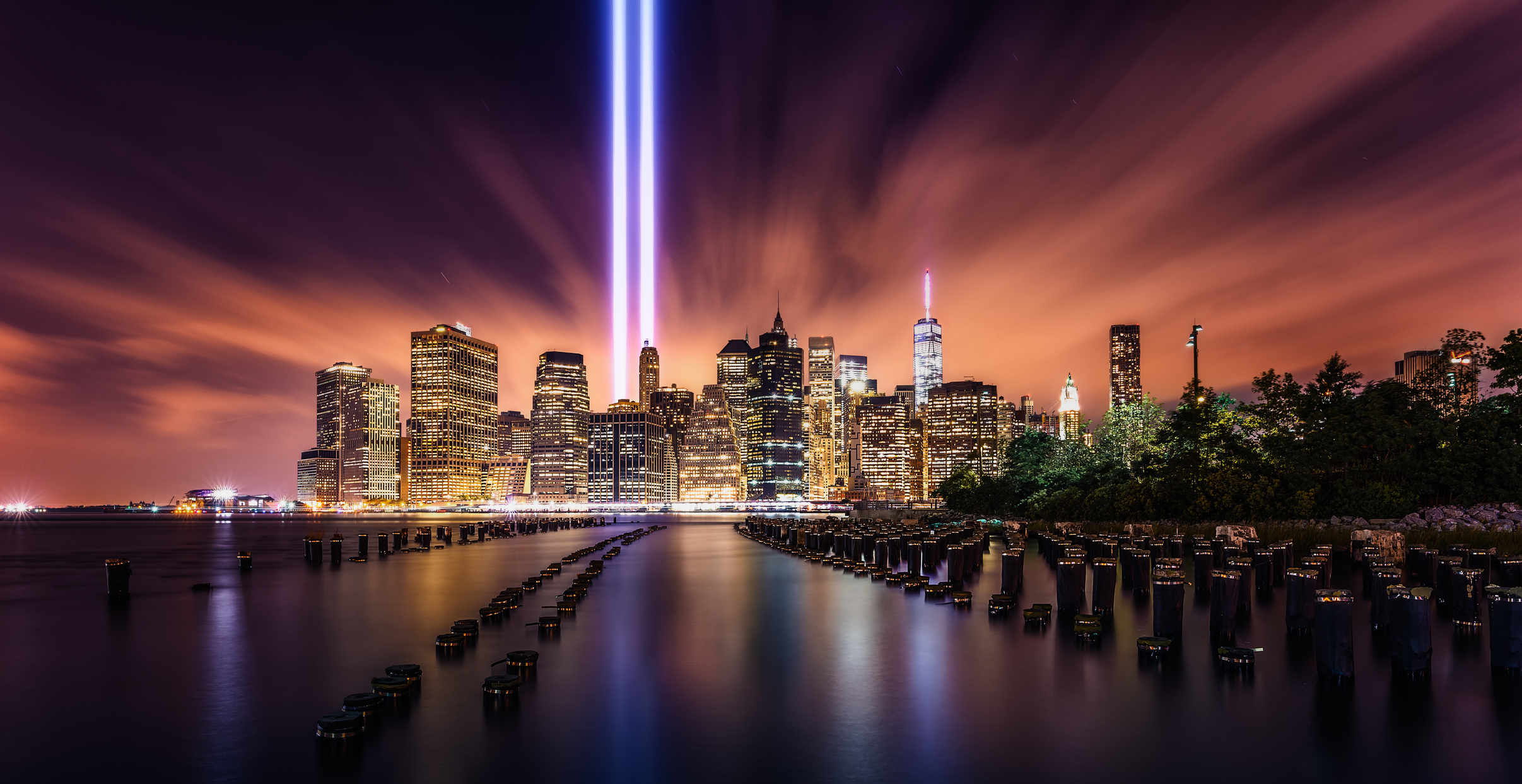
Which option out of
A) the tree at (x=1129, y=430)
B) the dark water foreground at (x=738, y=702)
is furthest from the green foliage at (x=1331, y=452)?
the dark water foreground at (x=738, y=702)

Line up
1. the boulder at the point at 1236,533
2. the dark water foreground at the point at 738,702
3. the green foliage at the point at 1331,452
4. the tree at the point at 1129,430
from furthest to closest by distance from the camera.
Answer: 1. the tree at the point at 1129,430
2. the green foliage at the point at 1331,452
3. the boulder at the point at 1236,533
4. the dark water foreground at the point at 738,702

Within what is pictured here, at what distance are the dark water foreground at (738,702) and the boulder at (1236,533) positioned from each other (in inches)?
366

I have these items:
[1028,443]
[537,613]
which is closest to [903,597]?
[537,613]

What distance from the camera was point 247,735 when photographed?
31.4ft

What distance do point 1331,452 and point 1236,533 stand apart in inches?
651

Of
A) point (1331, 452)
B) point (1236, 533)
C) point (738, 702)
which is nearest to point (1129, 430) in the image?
point (1331, 452)

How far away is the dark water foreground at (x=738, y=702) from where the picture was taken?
8.33 m

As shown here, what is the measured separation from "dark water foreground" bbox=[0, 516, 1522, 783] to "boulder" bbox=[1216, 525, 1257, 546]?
931 centimetres

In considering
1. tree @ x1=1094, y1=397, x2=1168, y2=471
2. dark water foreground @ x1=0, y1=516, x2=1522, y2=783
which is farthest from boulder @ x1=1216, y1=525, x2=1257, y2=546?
tree @ x1=1094, y1=397, x2=1168, y2=471

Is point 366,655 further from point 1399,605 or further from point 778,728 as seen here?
point 1399,605

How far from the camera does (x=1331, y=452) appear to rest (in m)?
40.4

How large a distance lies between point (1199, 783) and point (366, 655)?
1347 centimetres

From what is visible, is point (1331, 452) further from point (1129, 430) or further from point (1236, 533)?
point (1129, 430)

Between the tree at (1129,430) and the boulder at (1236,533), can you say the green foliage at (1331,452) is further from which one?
the boulder at (1236,533)
